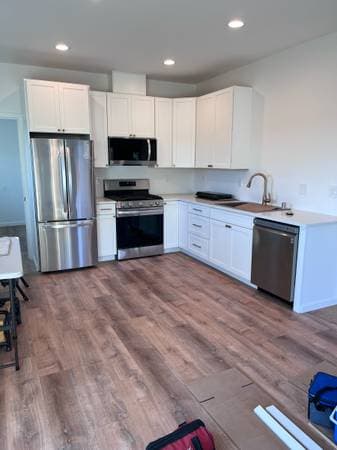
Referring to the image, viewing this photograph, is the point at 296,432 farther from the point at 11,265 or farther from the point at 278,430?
the point at 11,265

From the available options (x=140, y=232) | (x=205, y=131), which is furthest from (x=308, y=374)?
(x=205, y=131)

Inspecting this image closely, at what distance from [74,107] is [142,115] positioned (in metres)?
1.09

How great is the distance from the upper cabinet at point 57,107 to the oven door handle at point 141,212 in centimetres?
122

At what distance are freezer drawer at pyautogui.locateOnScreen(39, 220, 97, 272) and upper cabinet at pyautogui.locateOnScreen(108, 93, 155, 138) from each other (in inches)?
58.0

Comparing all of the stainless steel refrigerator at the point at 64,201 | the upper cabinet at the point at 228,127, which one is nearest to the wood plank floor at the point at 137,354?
the stainless steel refrigerator at the point at 64,201

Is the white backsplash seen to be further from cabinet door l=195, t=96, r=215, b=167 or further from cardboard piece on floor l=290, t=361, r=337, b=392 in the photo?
cardboard piece on floor l=290, t=361, r=337, b=392

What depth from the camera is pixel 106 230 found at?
482cm

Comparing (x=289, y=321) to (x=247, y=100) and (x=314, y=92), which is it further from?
(x=247, y=100)

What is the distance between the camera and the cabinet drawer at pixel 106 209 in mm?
4707

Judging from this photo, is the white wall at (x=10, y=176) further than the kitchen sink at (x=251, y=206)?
Yes

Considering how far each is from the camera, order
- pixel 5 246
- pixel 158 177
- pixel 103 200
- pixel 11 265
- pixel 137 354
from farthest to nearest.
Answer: pixel 158 177 → pixel 103 200 → pixel 5 246 → pixel 137 354 → pixel 11 265

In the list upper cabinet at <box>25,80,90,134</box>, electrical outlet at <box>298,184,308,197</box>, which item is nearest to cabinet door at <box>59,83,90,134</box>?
upper cabinet at <box>25,80,90,134</box>

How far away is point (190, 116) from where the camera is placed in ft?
17.2

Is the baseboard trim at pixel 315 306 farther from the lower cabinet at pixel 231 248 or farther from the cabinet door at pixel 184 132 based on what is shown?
the cabinet door at pixel 184 132
